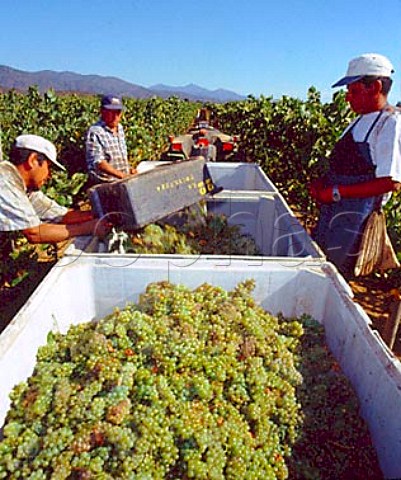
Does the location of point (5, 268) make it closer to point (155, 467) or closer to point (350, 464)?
point (155, 467)

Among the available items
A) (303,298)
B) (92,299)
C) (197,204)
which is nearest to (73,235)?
(92,299)

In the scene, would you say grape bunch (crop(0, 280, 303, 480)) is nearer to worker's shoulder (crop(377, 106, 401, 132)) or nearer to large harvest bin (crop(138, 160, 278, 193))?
worker's shoulder (crop(377, 106, 401, 132))

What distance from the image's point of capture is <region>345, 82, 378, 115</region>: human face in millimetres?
2979

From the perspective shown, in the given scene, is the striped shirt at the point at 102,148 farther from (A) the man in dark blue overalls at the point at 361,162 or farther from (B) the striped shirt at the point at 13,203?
(A) the man in dark blue overalls at the point at 361,162

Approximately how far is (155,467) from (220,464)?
0.22 m

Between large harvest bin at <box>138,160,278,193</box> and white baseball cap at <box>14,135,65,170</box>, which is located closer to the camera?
white baseball cap at <box>14,135,65,170</box>

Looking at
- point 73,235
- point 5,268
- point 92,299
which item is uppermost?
point 73,235

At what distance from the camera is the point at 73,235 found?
9.27 ft

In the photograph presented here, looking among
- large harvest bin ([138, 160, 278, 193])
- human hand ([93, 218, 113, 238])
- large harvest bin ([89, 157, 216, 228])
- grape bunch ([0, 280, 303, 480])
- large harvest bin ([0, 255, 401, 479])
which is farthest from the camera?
large harvest bin ([138, 160, 278, 193])

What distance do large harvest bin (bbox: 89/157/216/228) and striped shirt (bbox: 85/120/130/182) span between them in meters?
2.30

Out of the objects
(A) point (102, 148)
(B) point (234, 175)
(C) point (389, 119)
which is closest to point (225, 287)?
(C) point (389, 119)

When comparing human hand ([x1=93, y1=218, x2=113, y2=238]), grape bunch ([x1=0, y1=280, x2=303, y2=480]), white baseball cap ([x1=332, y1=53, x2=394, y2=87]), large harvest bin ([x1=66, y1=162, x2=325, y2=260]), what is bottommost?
grape bunch ([x1=0, y1=280, x2=303, y2=480])

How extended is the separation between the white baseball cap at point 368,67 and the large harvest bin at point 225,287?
Answer: 4.91 ft

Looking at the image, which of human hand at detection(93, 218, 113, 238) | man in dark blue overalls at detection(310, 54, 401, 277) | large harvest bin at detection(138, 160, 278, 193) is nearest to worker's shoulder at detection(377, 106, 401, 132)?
man in dark blue overalls at detection(310, 54, 401, 277)
